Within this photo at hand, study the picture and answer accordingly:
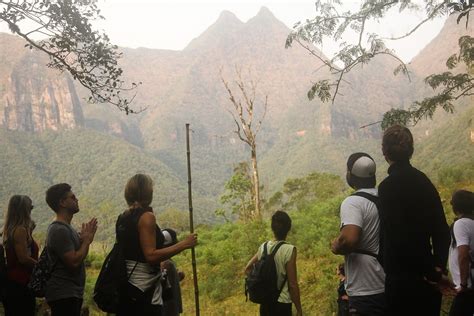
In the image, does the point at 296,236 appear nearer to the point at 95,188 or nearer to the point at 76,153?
the point at 95,188

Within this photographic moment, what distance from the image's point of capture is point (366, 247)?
9.54 ft

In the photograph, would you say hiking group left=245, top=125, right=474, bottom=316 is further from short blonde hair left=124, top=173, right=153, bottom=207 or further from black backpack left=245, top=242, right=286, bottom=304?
short blonde hair left=124, top=173, right=153, bottom=207

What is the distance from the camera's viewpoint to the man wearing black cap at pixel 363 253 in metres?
2.85

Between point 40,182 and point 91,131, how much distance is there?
3718 centimetres

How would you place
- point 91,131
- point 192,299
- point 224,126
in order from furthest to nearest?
point 224,126 → point 91,131 → point 192,299

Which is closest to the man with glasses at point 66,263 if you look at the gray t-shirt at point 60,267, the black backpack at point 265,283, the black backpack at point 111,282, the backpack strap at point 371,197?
the gray t-shirt at point 60,267

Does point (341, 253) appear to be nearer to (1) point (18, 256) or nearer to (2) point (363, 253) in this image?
(2) point (363, 253)

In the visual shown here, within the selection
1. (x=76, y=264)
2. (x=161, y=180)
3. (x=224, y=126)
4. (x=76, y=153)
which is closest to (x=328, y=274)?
(x=76, y=264)

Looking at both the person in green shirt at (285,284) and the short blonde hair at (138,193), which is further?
the person in green shirt at (285,284)

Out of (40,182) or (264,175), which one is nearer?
(40,182)

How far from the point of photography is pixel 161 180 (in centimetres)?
10694

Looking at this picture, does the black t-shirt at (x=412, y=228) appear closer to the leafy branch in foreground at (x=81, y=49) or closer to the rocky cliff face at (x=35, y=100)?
Answer: the leafy branch in foreground at (x=81, y=49)

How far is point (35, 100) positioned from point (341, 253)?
138 m

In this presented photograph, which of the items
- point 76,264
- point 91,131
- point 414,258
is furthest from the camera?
point 91,131
